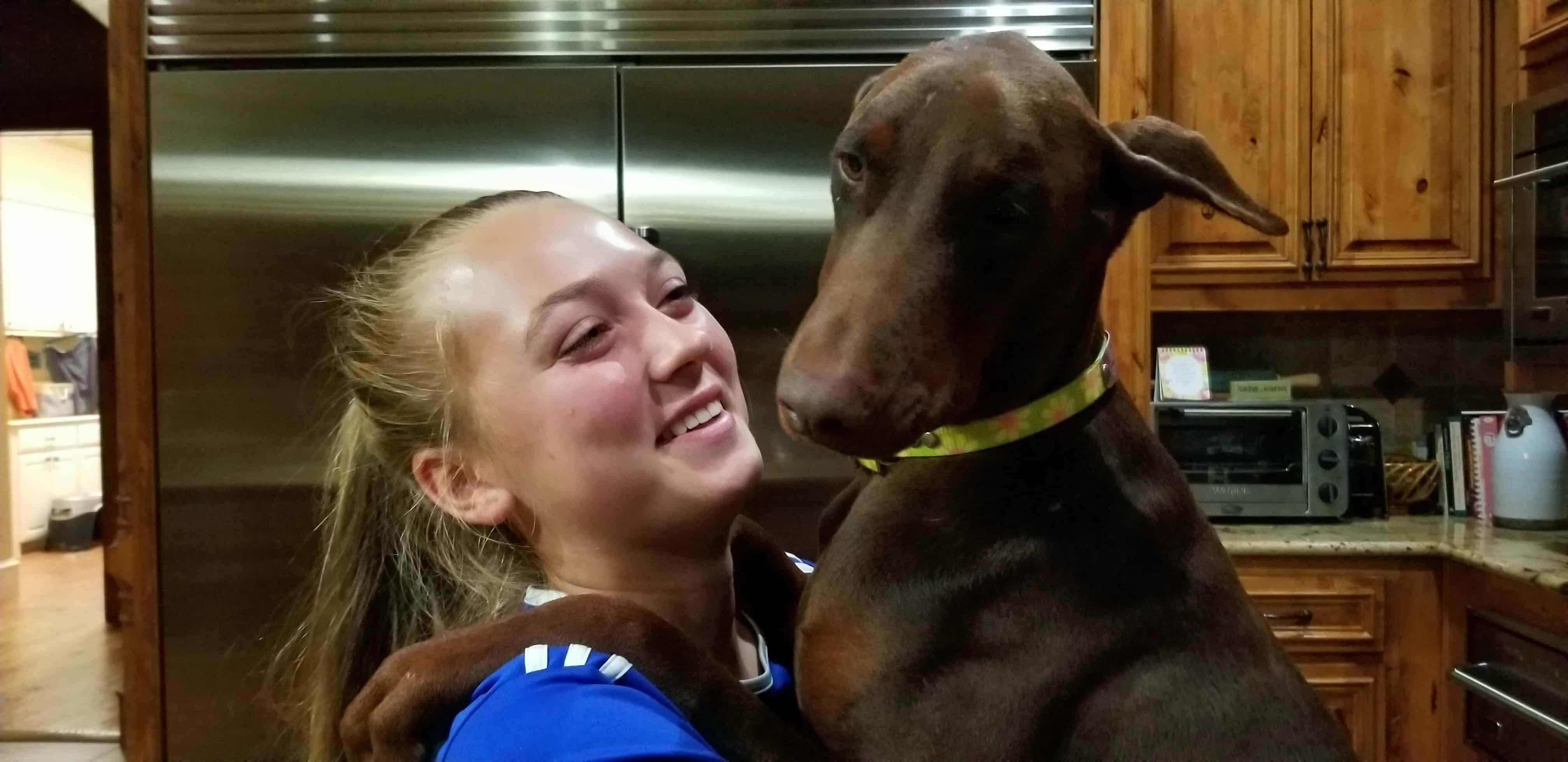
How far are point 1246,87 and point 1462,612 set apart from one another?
4.37 feet

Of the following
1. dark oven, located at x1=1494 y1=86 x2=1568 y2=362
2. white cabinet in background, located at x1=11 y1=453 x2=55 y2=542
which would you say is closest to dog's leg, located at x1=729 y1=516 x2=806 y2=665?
dark oven, located at x1=1494 y1=86 x2=1568 y2=362

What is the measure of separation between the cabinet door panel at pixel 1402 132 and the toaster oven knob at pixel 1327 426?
42 cm

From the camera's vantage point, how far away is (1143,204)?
0.89m

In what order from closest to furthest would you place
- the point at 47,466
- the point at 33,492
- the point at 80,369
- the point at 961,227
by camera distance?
the point at 961,227, the point at 33,492, the point at 47,466, the point at 80,369

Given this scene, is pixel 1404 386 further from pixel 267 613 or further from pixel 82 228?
pixel 82 228

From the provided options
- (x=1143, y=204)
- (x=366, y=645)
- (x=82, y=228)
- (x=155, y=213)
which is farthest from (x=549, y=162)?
(x=82, y=228)

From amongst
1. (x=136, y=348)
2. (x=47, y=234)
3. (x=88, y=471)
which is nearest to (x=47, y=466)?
(x=88, y=471)

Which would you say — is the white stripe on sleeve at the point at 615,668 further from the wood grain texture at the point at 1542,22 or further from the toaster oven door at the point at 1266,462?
the wood grain texture at the point at 1542,22

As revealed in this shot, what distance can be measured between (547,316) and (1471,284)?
258 cm

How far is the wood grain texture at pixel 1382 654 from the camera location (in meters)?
2.19

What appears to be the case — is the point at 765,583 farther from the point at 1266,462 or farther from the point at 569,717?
the point at 1266,462

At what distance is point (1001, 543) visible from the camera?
859mm

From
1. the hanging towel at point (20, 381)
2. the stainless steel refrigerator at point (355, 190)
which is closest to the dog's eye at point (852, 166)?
the stainless steel refrigerator at point (355, 190)

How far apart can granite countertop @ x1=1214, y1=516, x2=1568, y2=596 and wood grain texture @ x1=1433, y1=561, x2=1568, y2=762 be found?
0.04 m
